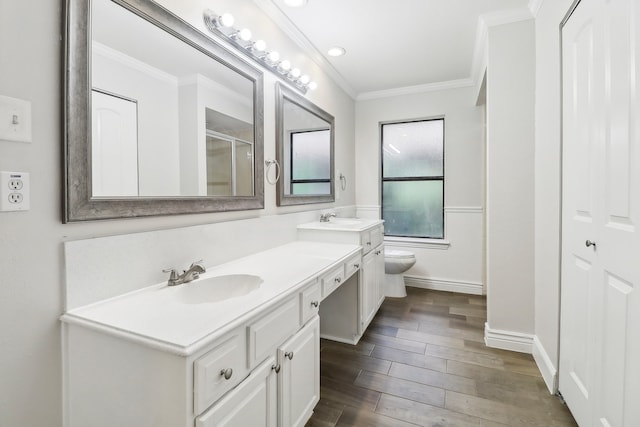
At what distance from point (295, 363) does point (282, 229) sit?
1060 millimetres

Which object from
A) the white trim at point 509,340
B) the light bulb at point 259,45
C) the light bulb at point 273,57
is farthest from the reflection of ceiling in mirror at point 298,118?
the white trim at point 509,340

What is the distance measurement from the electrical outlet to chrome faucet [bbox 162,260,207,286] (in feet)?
1.70

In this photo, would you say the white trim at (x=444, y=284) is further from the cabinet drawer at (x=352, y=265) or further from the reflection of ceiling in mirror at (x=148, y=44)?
the reflection of ceiling in mirror at (x=148, y=44)

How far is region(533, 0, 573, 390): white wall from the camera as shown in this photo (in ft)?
5.42

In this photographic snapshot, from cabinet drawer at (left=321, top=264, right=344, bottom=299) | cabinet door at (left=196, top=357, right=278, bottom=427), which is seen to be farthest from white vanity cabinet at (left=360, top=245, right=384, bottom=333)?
cabinet door at (left=196, top=357, right=278, bottom=427)

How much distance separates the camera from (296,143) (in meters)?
2.39

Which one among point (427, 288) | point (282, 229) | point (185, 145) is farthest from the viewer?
point (427, 288)

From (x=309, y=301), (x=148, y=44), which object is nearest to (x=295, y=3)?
(x=148, y=44)

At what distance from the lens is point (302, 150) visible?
2.51 meters

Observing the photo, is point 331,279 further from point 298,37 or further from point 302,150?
point 298,37

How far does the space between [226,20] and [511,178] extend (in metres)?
2.12

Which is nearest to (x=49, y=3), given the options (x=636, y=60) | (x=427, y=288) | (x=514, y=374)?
(x=636, y=60)

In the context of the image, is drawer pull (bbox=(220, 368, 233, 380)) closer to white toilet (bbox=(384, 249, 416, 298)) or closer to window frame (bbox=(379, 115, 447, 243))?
white toilet (bbox=(384, 249, 416, 298))

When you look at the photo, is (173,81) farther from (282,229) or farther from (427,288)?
(427,288)
